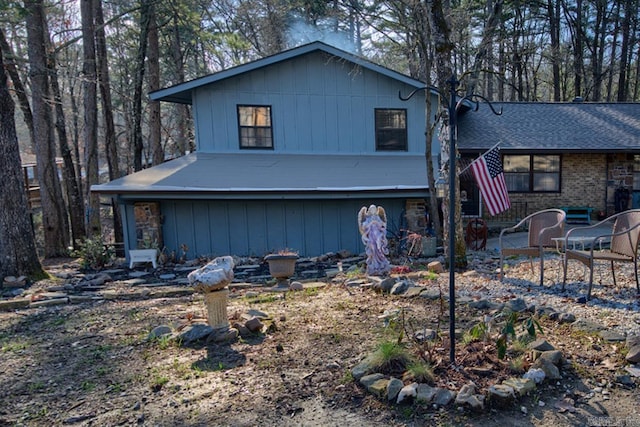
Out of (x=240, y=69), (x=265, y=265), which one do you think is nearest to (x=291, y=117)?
(x=240, y=69)

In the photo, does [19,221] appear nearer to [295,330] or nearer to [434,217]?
Result: [295,330]

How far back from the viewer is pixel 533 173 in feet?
42.2

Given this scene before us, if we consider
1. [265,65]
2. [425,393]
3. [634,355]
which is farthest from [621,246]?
[265,65]

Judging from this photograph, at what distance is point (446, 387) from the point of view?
2.74m

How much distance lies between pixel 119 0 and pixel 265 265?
11.4 metres

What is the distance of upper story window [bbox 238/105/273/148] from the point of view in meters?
11.3

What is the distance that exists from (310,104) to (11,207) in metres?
7.36

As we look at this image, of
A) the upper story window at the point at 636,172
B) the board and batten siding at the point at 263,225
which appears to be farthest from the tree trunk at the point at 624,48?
the board and batten siding at the point at 263,225

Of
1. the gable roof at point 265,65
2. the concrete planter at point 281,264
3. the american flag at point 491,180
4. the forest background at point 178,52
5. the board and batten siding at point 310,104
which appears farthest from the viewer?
the board and batten siding at point 310,104

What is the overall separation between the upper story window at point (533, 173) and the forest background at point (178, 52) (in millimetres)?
2832

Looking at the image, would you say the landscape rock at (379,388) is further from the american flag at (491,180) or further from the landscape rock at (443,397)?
the american flag at (491,180)

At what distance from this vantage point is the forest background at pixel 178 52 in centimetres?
899

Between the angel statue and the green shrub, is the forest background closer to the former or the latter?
the green shrub

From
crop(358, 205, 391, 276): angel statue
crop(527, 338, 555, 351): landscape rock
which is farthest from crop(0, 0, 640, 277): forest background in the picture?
crop(527, 338, 555, 351): landscape rock
